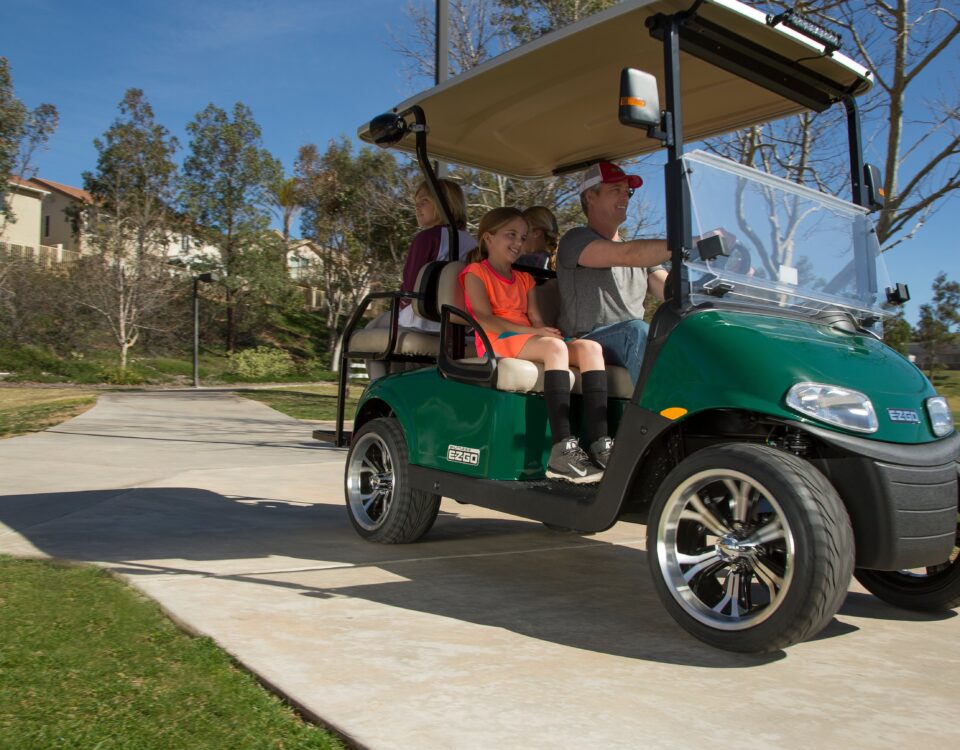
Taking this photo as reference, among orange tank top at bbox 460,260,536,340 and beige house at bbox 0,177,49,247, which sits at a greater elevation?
beige house at bbox 0,177,49,247

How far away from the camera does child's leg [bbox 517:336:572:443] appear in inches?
162

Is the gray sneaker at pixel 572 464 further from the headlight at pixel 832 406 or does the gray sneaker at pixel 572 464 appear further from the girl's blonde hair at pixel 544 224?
the girl's blonde hair at pixel 544 224

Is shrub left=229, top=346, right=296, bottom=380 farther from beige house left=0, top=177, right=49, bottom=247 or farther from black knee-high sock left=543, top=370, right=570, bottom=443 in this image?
black knee-high sock left=543, top=370, right=570, bottom=443

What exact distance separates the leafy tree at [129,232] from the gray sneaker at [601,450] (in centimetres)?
2693

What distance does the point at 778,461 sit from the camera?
3018 millimetres

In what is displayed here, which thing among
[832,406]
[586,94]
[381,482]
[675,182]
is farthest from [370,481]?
[832,406]

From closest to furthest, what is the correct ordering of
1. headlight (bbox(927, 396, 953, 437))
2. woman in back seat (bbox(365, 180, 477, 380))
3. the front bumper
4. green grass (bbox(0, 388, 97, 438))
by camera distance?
1. the front bumper
2. headlight (bbox(927, 396, 953, 437))
3. woman in back seat (bbox(365, 180, 477, 380))
4. green grass (bbox(0, 388, 97, 438))

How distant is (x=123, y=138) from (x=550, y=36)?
1368 inches

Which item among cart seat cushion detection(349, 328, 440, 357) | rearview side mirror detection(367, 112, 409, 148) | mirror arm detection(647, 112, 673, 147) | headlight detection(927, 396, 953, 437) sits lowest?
headlight detection(927, 396, 953, 437)

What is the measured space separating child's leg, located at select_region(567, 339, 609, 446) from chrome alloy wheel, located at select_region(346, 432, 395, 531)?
4.58ft

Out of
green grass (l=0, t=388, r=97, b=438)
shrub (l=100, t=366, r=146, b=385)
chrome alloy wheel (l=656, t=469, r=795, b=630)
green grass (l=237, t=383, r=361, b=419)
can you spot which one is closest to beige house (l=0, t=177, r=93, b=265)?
shrub (l=100, t=366, r=146, b=385)

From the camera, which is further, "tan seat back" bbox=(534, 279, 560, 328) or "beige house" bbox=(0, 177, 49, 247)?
"beige house" bbox=(0, 177, 49, 247)

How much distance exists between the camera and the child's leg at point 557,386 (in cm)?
411

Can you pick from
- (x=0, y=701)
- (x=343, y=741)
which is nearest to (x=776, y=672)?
(x=343, y=741)
